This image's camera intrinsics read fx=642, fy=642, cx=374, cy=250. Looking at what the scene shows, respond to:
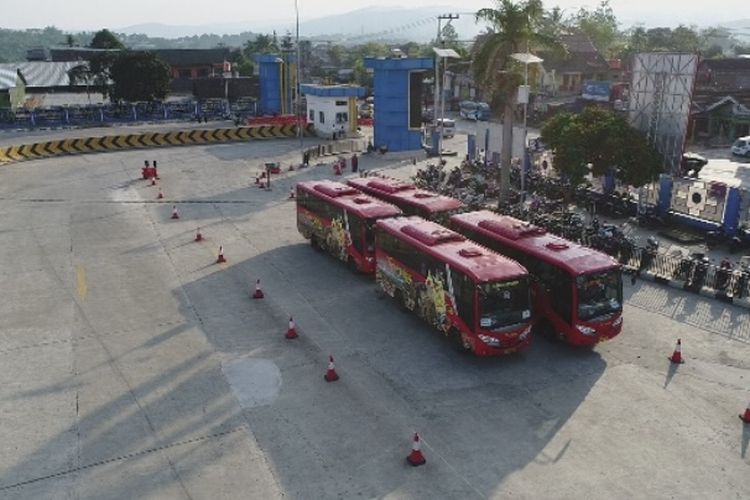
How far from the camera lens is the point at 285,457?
1422 cm

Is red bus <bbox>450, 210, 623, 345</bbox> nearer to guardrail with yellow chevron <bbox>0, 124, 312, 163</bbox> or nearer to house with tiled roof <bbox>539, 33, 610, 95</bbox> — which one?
guardrail with yellow chevron <bbox>0, 124, 312, 163</bbox>

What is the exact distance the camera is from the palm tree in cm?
3098

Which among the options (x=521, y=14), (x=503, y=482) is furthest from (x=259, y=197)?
(x=503, y=482)

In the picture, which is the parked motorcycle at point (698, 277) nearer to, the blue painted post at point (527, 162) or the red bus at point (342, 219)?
the red bus at point (342, 219)

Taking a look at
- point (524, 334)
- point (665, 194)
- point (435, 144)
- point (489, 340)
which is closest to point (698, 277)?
point (524, 334)

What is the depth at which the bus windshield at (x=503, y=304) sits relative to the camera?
17.5m

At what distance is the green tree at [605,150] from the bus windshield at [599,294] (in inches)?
550

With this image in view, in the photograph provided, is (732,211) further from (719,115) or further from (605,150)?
(719,115)

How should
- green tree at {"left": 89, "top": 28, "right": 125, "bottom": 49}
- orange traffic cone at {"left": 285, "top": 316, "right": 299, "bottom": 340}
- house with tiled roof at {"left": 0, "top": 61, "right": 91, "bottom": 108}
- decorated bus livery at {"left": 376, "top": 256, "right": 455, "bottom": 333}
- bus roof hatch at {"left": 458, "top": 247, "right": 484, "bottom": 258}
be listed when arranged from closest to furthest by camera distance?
bus roof hatch at {"left": 458, "top": 247, "right": 484, "bottom": 258}, decorated bus livery at {"left": 376, "top": 256, "right": 455, "bottom": 333}, orange traffic cone at {"left": 285, "top": 316, "right": 299, "bottom": 340}, house with tiled roof at {"left": 0, "top": 61, "right": 91, "bottom": 108}, green tree at {"left": 89, "top": 28, "right": 125, "bottom": 49}

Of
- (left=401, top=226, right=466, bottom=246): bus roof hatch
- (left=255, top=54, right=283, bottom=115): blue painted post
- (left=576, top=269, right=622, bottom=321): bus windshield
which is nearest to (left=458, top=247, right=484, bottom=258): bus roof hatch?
(left=401, top=226, right=466, bottom=246): bus roof hatch

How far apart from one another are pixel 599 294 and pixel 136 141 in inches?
1858

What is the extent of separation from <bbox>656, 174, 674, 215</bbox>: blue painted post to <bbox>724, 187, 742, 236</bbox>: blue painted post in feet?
10.4

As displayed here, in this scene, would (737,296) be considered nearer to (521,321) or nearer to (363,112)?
(521,321)

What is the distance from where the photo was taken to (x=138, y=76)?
73.4 meters
